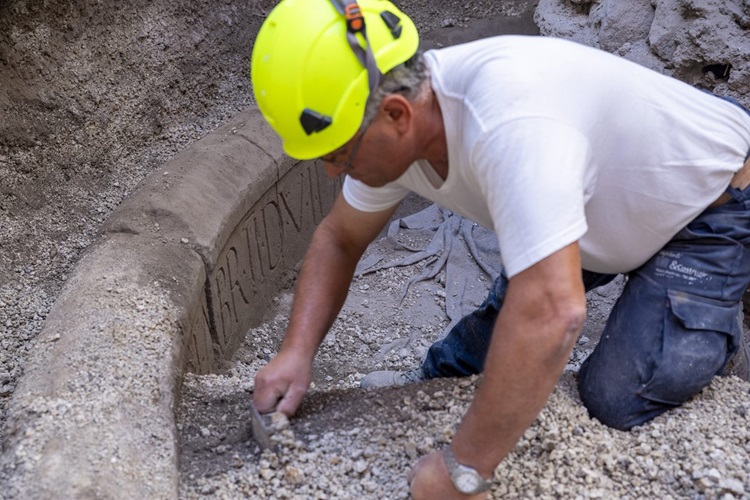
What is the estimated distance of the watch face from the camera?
5.74 feet

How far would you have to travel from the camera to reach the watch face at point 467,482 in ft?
5.74

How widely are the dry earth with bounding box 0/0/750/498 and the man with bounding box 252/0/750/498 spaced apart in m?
0.18

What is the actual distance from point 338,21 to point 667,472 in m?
1.38

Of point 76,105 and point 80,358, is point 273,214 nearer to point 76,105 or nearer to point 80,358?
point 76,105

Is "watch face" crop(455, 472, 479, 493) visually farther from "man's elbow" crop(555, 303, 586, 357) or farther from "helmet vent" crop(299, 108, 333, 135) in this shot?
"helmet vent" crop(299, 108, 333, 135)

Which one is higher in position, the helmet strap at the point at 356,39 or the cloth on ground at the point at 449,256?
the helmet strap at the point at 356,39

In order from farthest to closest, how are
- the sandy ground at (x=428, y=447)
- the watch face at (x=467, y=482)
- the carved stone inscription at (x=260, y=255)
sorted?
the carved stone inscription at (x=260, y=255) < the sandy ground at (x=428, y=447) < the watch face at (x=467, y=482)

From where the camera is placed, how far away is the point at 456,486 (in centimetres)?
176

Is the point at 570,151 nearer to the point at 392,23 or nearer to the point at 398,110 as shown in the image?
the point at 398,110

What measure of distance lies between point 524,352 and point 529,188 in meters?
0.33

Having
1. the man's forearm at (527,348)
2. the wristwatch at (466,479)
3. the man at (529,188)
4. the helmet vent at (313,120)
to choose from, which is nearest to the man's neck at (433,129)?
the man at (529,188)

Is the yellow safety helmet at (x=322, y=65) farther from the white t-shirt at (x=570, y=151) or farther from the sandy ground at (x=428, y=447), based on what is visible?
the sandy ground at (x=428, y=447)

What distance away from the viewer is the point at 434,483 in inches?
71.4

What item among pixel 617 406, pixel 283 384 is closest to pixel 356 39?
pixel 283 384
